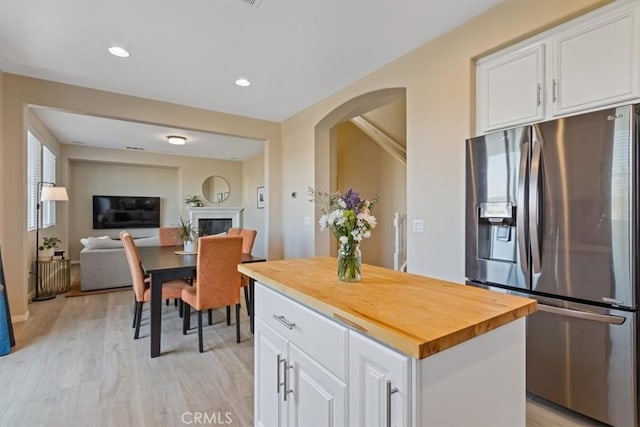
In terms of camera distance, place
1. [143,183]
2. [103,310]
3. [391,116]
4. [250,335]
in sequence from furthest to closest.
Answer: [143,183] < [391,116] < [103,310] < [250,335]

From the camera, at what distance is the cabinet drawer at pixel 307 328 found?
1.09 m

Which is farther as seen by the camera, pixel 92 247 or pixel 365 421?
pixel 92 247

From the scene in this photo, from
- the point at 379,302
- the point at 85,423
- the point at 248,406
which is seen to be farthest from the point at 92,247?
the point at 379,302

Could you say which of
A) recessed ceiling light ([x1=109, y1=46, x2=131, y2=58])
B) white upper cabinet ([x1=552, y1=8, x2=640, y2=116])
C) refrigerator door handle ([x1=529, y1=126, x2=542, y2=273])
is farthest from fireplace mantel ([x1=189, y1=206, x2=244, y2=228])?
white upper cabinet ([x1=552, y1=8, x2=640, y2=116])

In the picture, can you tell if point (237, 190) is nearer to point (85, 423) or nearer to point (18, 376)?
point (18, 376)

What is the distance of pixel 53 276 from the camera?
4.54 metres

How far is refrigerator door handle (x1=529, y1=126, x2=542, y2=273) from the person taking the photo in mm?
1946

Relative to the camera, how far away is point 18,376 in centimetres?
235

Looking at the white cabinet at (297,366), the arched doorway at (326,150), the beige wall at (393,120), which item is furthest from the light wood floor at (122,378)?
the beige wall at (393,120)

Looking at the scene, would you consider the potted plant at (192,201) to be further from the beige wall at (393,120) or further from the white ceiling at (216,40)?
the beige wall at (393,120)

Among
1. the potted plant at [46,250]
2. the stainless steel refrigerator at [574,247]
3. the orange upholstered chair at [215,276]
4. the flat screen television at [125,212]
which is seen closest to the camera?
the stainless steel refrigerator at [574,247]

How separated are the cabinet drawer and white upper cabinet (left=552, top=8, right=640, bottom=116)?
2.04 m

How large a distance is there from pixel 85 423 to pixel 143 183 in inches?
288

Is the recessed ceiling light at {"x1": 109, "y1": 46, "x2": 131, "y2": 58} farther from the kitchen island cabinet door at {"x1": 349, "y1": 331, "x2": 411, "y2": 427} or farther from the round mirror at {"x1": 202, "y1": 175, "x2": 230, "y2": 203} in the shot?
the round mirror at {"x1": 202, "y1": 175, "x2": 230, "y2": 203}
